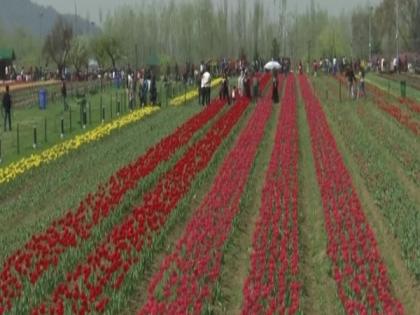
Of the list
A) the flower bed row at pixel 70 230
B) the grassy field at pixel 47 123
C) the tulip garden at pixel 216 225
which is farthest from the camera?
the grassy field at pixel 47 123

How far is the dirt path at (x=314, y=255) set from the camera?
35.2 ft

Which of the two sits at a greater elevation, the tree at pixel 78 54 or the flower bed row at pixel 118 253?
the tree at pixel 78 54

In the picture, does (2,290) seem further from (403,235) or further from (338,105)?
(338,105)

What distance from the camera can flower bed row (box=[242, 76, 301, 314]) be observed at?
404 inches

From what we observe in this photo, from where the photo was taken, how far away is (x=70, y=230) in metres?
14.2

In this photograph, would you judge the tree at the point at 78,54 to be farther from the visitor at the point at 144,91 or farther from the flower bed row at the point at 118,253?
the flower bed row at the point at 118,253

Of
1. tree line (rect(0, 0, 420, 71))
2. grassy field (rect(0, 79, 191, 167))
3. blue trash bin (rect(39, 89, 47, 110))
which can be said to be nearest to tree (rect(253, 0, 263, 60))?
tree line (rect(0, 0, 420, 71))

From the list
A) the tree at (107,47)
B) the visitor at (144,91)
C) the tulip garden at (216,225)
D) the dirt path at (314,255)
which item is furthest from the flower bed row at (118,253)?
the tree at (107,47)

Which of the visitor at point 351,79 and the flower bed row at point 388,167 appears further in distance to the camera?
the visitor at point 351,79

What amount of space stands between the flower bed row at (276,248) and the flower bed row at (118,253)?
1731 mm

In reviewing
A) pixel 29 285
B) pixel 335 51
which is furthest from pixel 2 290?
pixel 335 51

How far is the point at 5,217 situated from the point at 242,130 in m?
13.9

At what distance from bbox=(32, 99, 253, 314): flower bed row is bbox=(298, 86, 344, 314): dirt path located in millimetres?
2445

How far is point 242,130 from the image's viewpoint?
96.4 feet
